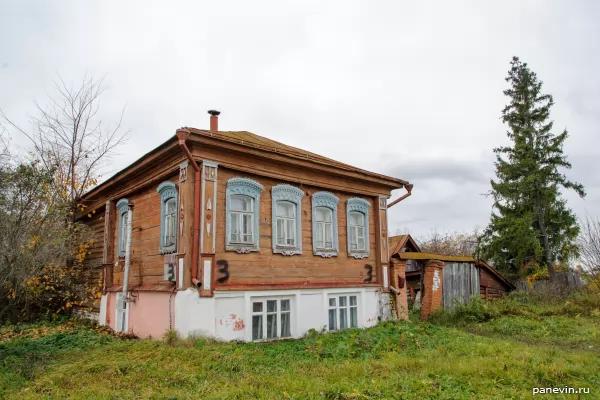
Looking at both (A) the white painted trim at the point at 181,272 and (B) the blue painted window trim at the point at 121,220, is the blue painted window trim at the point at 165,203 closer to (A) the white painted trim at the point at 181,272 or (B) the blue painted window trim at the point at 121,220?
(A) the white painted trim at the point at 181,272

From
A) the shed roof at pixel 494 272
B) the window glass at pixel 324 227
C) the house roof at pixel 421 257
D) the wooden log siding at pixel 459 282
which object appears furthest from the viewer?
the shed roof at pixel 494 272

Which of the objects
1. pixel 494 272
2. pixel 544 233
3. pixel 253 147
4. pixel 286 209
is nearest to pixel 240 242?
pixel 286 209

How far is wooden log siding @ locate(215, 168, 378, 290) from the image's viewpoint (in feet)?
31.7

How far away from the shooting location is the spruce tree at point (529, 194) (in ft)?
71.3

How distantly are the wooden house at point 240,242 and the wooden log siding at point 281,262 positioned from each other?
0.09ft

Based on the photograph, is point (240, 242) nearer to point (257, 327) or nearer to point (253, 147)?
point (257, 327)

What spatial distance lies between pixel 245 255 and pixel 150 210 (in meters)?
3.07

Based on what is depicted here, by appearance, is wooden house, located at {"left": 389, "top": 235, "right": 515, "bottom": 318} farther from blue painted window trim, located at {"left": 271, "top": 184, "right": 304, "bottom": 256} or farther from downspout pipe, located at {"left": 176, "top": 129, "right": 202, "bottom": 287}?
downspout pipe, located at {"left": 176, "top": 129, "right": 202, "bottom": 287}

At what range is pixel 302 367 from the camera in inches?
287

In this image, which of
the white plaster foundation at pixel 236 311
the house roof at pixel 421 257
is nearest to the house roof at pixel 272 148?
the house roof at pixel 421 257

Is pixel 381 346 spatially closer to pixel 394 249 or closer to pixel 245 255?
pixel 245 255

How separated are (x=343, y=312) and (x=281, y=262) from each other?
2527mm

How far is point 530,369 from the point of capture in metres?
6.50

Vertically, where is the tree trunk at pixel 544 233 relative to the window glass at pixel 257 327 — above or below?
above
